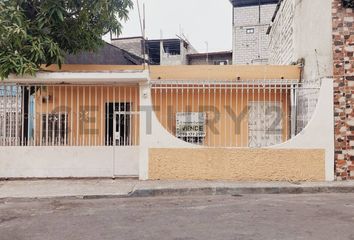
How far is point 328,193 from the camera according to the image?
885 cm

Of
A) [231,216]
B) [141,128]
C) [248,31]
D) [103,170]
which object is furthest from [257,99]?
[248,31]

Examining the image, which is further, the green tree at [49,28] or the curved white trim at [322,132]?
the curved white trim at [322,132]

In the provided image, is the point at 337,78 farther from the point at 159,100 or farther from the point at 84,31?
the point at 84,31

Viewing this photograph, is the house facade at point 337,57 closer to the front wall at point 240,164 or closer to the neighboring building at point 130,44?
the front wall at point 240,164

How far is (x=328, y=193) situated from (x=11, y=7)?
25.6 feet

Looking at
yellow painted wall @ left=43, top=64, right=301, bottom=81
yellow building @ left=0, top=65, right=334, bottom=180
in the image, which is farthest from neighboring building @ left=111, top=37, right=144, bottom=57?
yellow building @ left=0, top=65, right=334, bottom=180

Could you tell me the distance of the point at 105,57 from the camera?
1698 cm

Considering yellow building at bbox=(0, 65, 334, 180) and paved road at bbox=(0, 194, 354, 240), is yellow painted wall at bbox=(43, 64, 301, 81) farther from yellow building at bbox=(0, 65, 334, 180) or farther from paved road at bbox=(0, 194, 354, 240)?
paved road at bbox=(0, 194, 354, 240)

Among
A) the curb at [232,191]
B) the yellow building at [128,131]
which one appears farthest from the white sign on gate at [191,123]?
the curb at [232,191]

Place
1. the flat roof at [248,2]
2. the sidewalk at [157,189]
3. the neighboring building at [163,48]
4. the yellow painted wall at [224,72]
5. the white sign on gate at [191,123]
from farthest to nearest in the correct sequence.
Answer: the flat roof at [248,2], the neighboring building at [163,48], the yellow painted wall at [224,72], the white sign on gate at [191,123], the sidewalk at [157,189]

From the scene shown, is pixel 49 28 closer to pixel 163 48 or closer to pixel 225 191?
pixel 225 191

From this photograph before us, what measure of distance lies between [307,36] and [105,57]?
8205 millimetres

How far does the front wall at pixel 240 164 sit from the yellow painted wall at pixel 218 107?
1433mm

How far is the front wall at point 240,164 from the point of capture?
31.7ft
